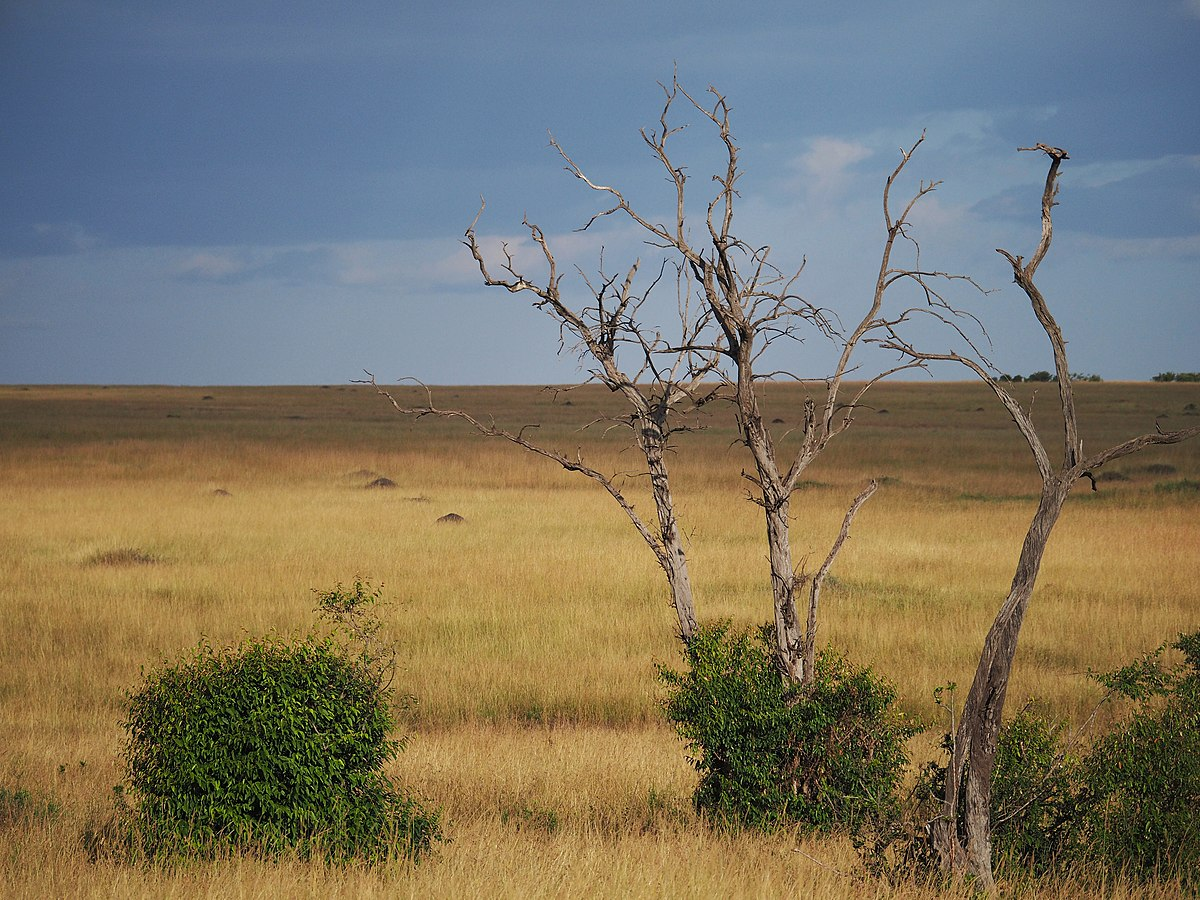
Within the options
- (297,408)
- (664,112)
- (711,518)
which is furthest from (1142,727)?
(297,408)

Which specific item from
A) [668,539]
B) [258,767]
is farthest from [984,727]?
[258,767]

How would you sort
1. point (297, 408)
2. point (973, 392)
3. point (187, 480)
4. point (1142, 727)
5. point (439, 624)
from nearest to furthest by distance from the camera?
point (1142, 727) < point (439, 624) < point (187, 480) < point (297, 408) < point (973, 392)

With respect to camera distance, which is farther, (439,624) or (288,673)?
(439,624)

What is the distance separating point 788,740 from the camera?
8.50m

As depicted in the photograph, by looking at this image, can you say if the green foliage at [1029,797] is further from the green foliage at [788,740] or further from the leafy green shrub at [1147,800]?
the green foliage at [788,740]

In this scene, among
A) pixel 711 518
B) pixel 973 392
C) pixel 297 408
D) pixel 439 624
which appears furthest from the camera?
pixel 973 392

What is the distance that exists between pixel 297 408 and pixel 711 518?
76.8 m

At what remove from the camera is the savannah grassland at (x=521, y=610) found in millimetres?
7305

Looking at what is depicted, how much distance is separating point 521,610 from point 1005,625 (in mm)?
13049

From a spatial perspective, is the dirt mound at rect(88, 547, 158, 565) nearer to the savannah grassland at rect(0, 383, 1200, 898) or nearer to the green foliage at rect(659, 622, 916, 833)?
the savannah grassland at rect(0, 383, 1200, 898)

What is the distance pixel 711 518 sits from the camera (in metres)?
30.7

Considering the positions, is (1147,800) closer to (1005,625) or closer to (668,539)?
(1005,625)

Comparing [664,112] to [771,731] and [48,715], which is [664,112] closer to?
[771,731]

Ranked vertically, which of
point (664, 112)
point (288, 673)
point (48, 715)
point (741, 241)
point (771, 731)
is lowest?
point (48, 715)
